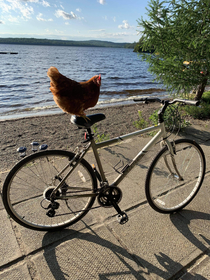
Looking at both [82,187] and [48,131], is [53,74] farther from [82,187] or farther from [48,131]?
[48,131]

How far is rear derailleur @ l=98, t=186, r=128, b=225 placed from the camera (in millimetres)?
2346

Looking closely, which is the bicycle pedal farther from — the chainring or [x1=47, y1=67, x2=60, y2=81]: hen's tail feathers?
[x1=47, y1=67, x2=60, y2=81]: hen's tail feathers

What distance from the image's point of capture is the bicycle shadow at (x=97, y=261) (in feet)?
6.35

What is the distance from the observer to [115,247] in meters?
2.20

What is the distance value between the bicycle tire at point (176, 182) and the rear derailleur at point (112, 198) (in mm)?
380

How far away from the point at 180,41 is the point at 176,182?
5087 millimetres

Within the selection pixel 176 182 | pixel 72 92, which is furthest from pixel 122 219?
pixel 72 92

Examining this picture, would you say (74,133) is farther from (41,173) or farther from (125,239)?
(125,239)

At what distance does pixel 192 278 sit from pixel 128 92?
15.7m

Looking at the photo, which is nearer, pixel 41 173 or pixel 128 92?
pixel 41 173

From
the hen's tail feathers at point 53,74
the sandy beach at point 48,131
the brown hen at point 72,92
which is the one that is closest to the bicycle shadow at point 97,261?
the brown hen at point 72,92

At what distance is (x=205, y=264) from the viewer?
6.76 feet

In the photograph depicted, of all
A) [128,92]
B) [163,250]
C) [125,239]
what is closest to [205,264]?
[163,250]

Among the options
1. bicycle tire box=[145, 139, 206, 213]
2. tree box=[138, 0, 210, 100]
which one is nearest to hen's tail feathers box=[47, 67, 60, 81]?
bicycle tire box=[145, 139, 206, 213]
